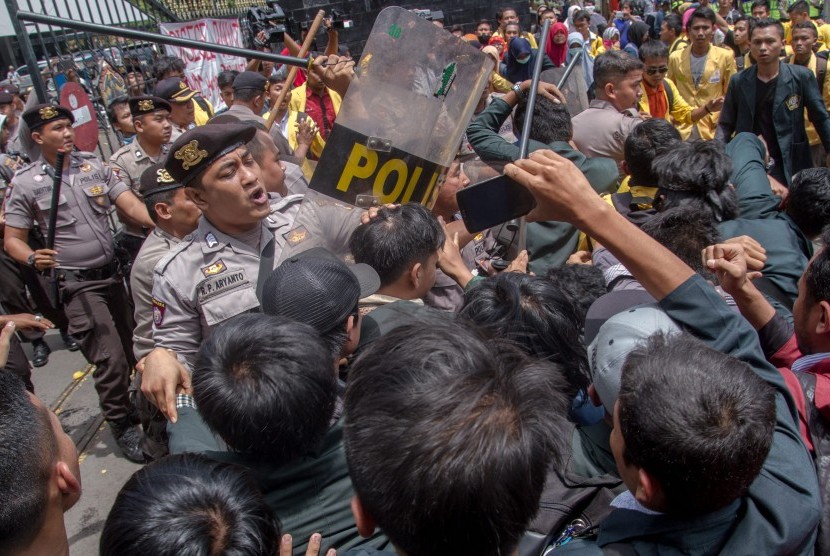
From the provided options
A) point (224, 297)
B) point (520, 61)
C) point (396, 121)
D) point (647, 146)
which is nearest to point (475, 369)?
point (396, 121)

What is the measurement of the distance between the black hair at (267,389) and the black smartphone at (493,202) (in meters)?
0.60

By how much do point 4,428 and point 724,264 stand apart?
5.55 ft

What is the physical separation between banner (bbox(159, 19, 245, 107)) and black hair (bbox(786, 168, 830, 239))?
656 centimetres

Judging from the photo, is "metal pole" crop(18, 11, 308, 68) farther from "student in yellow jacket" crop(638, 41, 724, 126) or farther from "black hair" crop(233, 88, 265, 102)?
"student in yellow jacket" crop(638, 41, 724, 126)

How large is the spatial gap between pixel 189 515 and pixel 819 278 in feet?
5.36

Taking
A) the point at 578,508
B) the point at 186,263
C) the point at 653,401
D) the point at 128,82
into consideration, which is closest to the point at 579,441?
the point at 578,508

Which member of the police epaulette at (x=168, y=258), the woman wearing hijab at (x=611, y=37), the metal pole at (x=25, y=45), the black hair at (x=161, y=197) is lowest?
the woman wearing hijab at (x=611, y=37)

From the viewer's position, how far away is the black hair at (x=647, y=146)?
2.89 meters

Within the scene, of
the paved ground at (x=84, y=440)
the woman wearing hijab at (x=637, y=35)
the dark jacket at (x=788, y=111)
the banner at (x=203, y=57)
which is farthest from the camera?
the woman wearing hijab at (x=637, y=35)

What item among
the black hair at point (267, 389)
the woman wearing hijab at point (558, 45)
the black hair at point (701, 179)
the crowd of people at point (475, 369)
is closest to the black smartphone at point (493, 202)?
the crowd of people at point (475, 369)

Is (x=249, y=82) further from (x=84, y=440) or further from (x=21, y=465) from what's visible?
(x=21, y=465)

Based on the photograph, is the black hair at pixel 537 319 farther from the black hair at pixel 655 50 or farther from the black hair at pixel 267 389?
the black hair at pixel 655 50

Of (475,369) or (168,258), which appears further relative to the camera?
(168,258)

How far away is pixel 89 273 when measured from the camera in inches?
164
